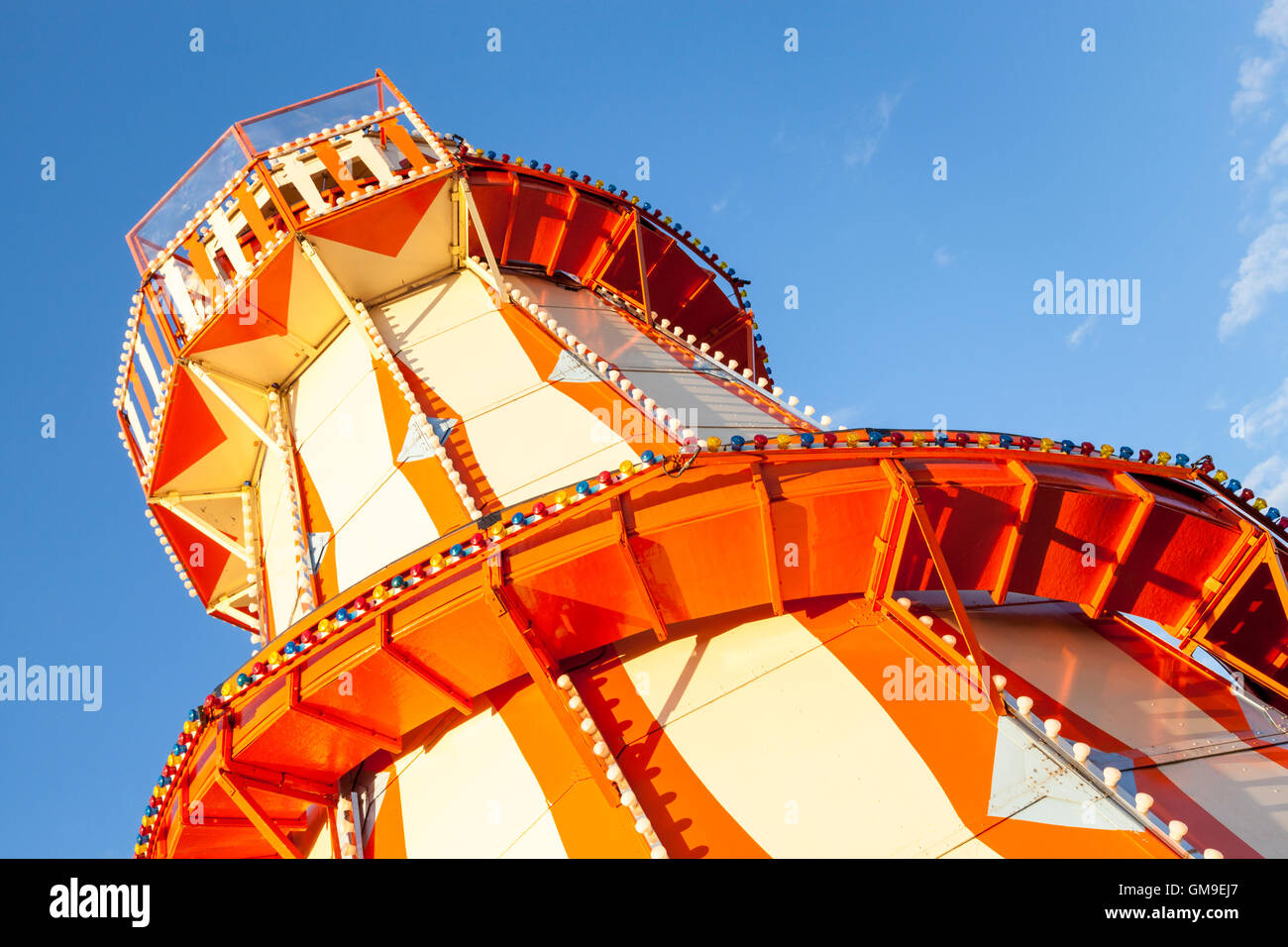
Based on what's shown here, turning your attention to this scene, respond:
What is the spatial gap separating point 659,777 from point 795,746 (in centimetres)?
115

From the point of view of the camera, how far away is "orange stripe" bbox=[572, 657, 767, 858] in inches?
314

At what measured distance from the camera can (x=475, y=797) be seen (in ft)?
30.3

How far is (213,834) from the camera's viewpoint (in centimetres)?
952

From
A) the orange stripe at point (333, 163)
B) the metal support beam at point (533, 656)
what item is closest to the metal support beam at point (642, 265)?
the orange stripe at point (333, 163)

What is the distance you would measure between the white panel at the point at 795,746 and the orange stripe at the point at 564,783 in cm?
81

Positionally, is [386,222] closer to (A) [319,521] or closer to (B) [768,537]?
(A) [319,521]

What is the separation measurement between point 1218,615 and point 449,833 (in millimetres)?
7739

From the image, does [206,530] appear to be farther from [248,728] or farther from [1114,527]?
[1114,527]

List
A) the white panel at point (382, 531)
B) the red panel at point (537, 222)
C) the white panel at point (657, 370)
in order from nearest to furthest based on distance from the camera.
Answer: the white panel at point (382, 531) → the white panel at point (657, 370) → the red panel at point (537, 222)

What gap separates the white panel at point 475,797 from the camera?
8.73 meters

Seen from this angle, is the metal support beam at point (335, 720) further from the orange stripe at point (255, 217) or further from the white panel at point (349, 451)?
the orange stripe at point (255, 217)

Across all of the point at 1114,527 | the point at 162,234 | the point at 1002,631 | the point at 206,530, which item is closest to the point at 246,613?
the point at 206,530

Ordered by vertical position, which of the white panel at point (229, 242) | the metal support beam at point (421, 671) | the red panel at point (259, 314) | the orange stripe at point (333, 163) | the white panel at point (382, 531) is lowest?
the metal support beam at point (421, 671)
